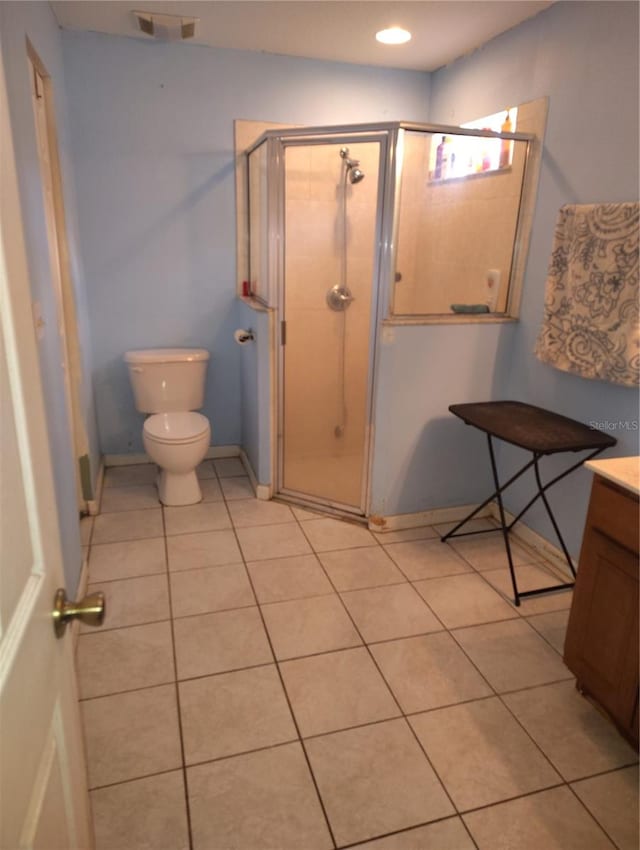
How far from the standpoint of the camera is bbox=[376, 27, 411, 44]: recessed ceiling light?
2672 mm

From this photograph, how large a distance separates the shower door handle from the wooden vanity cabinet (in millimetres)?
1664

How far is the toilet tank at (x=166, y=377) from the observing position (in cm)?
316

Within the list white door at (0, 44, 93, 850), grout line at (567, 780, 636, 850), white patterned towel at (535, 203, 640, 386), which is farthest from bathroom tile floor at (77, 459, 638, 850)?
white patterned towel at (535, 203, 640, 386)

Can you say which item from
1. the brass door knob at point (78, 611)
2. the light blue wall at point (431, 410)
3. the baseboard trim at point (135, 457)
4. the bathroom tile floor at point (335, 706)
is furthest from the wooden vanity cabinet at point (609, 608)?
the baseboard trim at point (135, 457)

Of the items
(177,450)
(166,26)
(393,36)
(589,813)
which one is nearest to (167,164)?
(166,26)

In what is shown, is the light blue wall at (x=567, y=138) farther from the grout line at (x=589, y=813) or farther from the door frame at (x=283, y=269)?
the grout line at (x=589, y=813)

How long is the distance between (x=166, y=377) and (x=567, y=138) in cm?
229

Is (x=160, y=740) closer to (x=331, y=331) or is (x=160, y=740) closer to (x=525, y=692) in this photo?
(x=525, y=692)

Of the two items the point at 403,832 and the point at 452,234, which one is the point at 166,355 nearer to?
the point at 452,234

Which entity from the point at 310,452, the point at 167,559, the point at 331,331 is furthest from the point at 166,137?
the point at 167,559

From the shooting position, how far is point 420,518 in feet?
9.61

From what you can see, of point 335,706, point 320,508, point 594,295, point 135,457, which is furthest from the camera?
point 135,457

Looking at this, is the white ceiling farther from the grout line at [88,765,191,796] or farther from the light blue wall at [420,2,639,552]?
the grout line at [88,765,191,796]

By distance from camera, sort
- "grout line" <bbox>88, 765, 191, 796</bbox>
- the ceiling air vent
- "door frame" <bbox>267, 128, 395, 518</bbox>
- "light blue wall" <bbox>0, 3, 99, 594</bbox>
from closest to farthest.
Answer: "grout line" <bbox>88, 765, 191, 796</bbox>, "light blue wall" <bbox>0, 3, 99, 594</bbox>, "door frame" <bbox>267, 128, 395, 518</bbox>, the ceiling air vent
